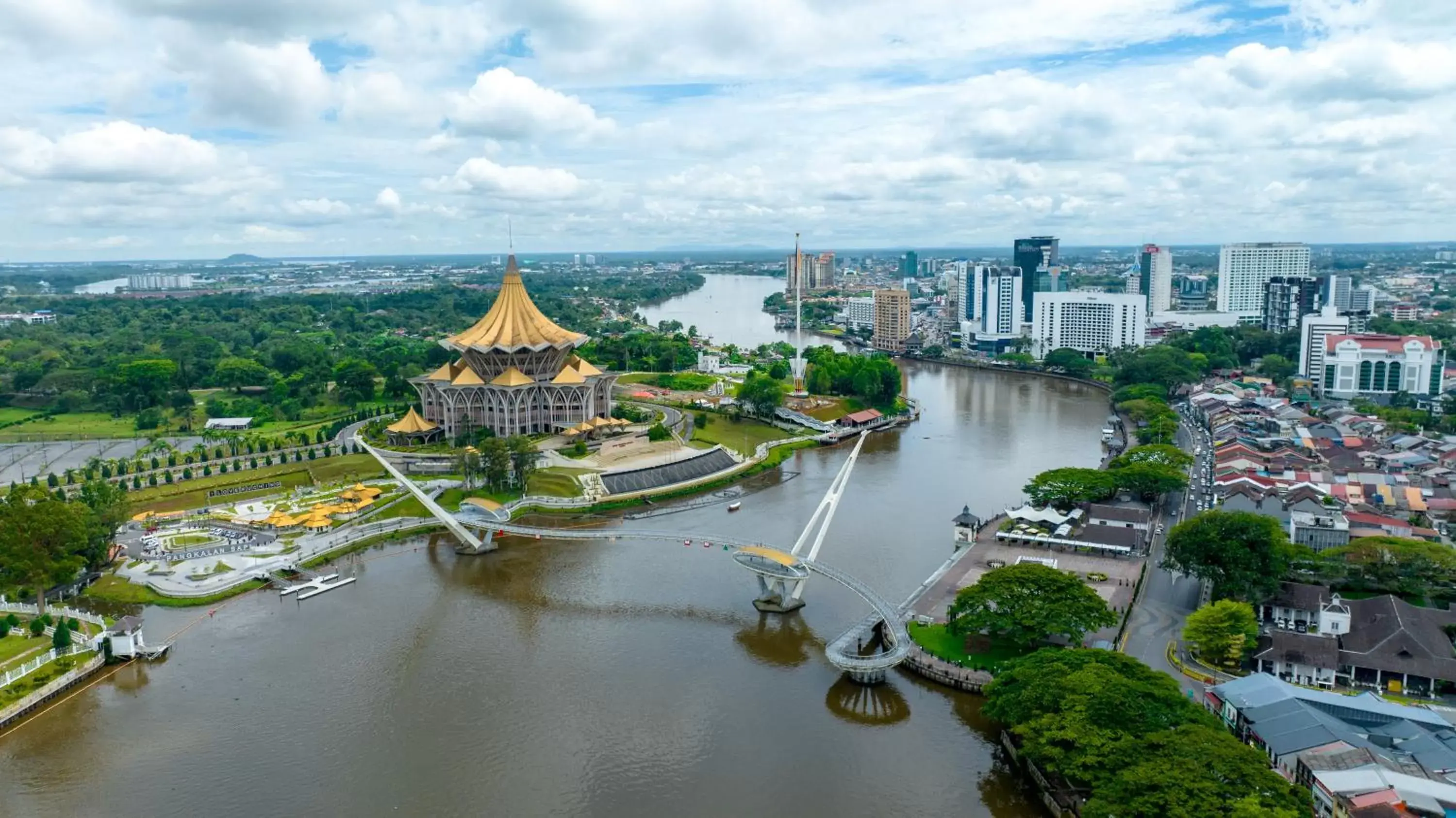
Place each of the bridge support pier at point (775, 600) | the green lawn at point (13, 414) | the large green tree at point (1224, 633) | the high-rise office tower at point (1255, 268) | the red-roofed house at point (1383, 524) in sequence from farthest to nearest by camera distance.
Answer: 1. the high-rise office tower at point (1255, 268)
2. the green lawn at point (13, 414)
3. the red-roofed house at point (1383, 524)
4. the bridge support pier at point (775, 600)
5. the large green tree at point (1224, 633)

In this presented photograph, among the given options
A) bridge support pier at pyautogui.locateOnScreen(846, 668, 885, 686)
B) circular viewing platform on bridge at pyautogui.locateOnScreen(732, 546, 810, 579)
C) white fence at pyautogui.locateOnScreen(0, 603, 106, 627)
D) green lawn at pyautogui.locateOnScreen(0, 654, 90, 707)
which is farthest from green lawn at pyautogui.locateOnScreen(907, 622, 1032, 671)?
white fence at pyautogui.locateOnScreen(0, 603, 106, 627)

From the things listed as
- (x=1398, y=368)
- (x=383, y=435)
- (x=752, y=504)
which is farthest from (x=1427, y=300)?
(x=383, y=435)

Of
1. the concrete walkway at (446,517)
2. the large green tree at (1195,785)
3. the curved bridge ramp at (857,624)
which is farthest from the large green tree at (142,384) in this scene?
the large green tree at (1195,785)

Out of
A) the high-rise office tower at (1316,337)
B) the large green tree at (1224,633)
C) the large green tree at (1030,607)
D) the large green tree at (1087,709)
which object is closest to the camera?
the large green tree at (1087,709)

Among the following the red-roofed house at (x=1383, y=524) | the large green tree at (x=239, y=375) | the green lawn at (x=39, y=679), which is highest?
the large green tree at (x=239, y=375)

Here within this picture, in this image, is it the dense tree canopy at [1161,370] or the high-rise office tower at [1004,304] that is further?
the high-rise office tower at [1004,304]

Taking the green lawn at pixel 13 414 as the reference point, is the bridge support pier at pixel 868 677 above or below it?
below

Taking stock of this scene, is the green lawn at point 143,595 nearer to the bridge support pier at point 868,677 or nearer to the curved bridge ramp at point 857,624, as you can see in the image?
the curved bridge ramp at point 857,624
